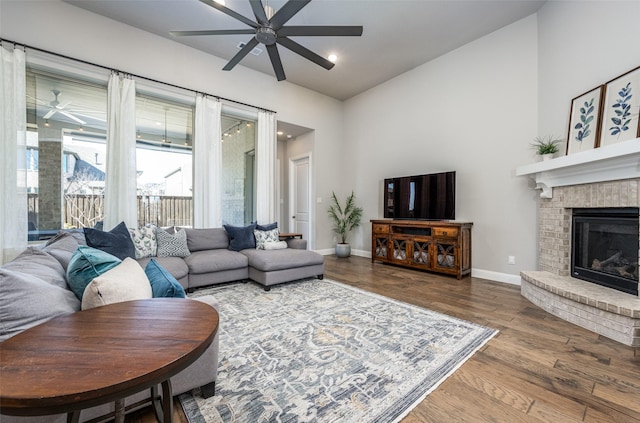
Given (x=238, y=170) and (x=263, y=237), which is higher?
(x=238, y=170)

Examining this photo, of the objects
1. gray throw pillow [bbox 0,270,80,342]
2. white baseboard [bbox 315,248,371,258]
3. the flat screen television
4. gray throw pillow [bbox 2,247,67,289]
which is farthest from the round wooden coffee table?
white baseboard [bbox 315,248,371,258]

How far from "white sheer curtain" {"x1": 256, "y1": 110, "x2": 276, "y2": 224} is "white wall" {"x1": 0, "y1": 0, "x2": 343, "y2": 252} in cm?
34

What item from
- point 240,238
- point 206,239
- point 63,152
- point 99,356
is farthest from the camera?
point 240,238

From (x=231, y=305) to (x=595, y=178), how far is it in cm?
392

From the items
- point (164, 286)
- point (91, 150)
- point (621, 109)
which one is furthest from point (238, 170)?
point (621, 109)

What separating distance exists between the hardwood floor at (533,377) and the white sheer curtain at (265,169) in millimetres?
3323

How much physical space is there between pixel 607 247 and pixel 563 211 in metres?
0.53

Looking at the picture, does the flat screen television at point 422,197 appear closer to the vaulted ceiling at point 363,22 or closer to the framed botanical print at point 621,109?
the framed botanical print at point 621,109

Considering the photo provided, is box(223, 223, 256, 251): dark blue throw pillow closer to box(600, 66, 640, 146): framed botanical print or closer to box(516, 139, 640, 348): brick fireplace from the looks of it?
box(516, 139, 640, 348): brick fireplace

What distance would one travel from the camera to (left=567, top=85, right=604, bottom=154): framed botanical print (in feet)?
9.07

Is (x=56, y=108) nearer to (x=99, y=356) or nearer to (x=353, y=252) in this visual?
(x=99, y=356)

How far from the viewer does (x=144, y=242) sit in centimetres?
336

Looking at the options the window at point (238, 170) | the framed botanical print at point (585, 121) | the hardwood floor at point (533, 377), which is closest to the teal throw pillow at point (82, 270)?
the hardwood floor at point (533, 377)

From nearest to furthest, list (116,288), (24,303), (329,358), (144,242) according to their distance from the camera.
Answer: (24,303), (116,288), (329,358), (144,242)
